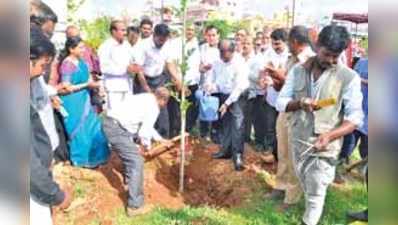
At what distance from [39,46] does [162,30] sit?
0.60m

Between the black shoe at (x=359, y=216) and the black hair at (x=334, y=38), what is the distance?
2.77ft

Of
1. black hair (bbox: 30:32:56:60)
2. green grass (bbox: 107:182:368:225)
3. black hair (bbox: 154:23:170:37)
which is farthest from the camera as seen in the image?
Result: green grass (bbox: 107:182:368:225)

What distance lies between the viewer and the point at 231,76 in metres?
3.18

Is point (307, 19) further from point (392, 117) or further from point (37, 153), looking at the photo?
point (37, 153)

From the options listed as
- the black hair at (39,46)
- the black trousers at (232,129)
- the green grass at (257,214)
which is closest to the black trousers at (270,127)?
the black trousers at (232,129)

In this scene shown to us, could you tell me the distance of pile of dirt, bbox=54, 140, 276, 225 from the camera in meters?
3.18

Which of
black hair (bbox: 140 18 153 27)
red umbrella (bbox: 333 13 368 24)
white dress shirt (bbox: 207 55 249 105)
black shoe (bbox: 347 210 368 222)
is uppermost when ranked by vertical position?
red umbrella (bbox: 333 13 368 24)

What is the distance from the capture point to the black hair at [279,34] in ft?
10.3

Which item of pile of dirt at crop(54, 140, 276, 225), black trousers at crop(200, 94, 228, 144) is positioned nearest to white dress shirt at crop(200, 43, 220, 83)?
black trousers at crop(200, 94, 228, 144)

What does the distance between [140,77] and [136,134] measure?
0.29m

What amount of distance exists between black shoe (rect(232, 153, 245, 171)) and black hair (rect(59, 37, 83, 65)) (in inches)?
38.5

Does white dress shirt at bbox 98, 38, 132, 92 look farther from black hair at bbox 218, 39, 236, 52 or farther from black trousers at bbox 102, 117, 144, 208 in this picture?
black hair at bbox 218, 39, 236, 52

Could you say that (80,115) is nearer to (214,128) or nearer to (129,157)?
(129,157)

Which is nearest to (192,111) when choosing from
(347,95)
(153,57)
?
(153,57)
